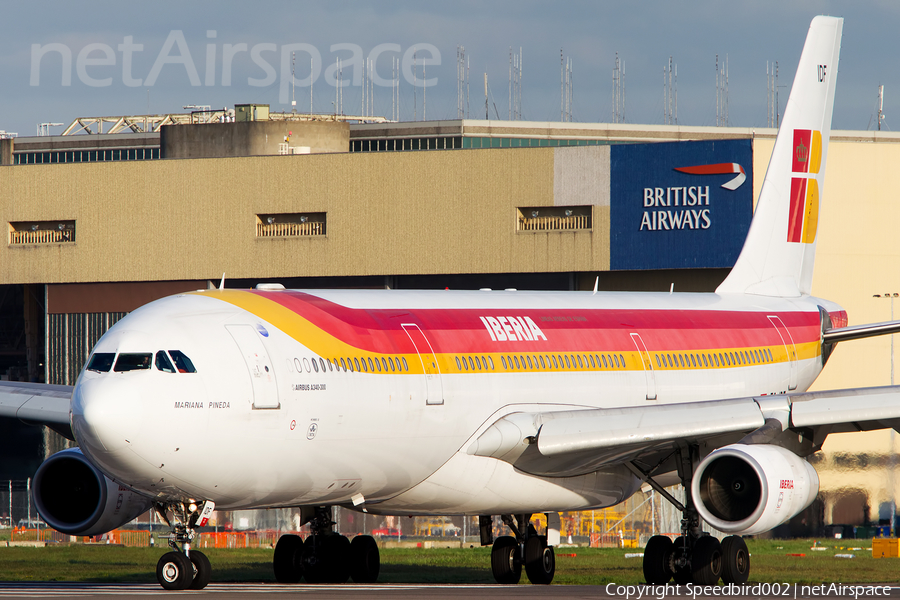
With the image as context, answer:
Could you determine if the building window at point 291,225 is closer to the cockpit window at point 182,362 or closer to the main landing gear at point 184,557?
the main landing gear at point 184,557

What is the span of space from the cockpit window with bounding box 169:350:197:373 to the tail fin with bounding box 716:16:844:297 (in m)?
17.6

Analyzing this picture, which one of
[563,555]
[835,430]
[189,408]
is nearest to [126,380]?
[189,408]

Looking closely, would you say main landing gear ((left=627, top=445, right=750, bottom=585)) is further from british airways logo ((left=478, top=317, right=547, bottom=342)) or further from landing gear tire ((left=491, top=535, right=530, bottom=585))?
landing gear tire ((left=491, top=535, right=530, bottom=585))

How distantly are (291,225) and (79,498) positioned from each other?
38258 millimetres

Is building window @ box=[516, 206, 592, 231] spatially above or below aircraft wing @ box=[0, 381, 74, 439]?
above

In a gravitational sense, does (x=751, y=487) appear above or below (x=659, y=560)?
above

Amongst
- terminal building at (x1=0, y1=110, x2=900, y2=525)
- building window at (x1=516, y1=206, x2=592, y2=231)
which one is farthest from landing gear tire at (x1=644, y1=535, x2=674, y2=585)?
building window at (x1=516, y1=206, x2=592, y2=231)

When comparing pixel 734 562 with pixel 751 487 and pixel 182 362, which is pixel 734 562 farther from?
pixel 182 362

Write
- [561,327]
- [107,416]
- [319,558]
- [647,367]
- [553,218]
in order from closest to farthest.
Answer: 1. [107,416]
2. [561,327]
3. [319,558]
4. [647,367]
5. [553,218]

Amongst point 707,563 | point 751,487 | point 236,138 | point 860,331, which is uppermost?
point 236,138

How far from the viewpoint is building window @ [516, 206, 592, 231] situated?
55750mm

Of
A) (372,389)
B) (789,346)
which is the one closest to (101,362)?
(372,389)

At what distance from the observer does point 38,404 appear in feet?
77.2

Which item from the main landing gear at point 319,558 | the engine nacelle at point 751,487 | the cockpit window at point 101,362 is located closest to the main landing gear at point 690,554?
the engine nacelle at point 751,487
